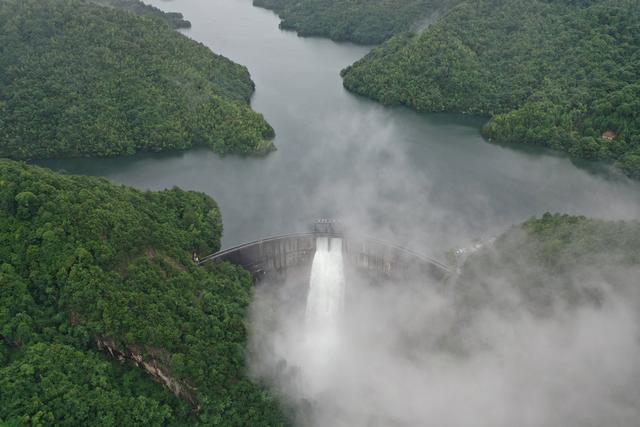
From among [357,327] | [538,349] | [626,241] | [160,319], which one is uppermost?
[626,241]

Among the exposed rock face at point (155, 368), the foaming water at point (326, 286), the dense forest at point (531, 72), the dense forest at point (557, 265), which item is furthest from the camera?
the dense forest at point (531, 72)

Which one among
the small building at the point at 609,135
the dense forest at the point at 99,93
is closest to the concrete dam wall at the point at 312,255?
the dense forest at the point at 99,93

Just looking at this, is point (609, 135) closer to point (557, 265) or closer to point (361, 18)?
point (557, 265)

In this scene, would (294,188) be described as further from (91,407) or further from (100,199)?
(91,407)

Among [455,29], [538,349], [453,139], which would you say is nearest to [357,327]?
[538,349]

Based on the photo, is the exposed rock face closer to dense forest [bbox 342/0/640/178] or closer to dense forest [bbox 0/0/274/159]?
dense forest [bbox 0/0/274/159]

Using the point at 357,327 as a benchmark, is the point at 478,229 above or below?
above

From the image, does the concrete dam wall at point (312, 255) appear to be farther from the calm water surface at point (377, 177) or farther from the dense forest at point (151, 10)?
the dense forest at point (151, 10)
